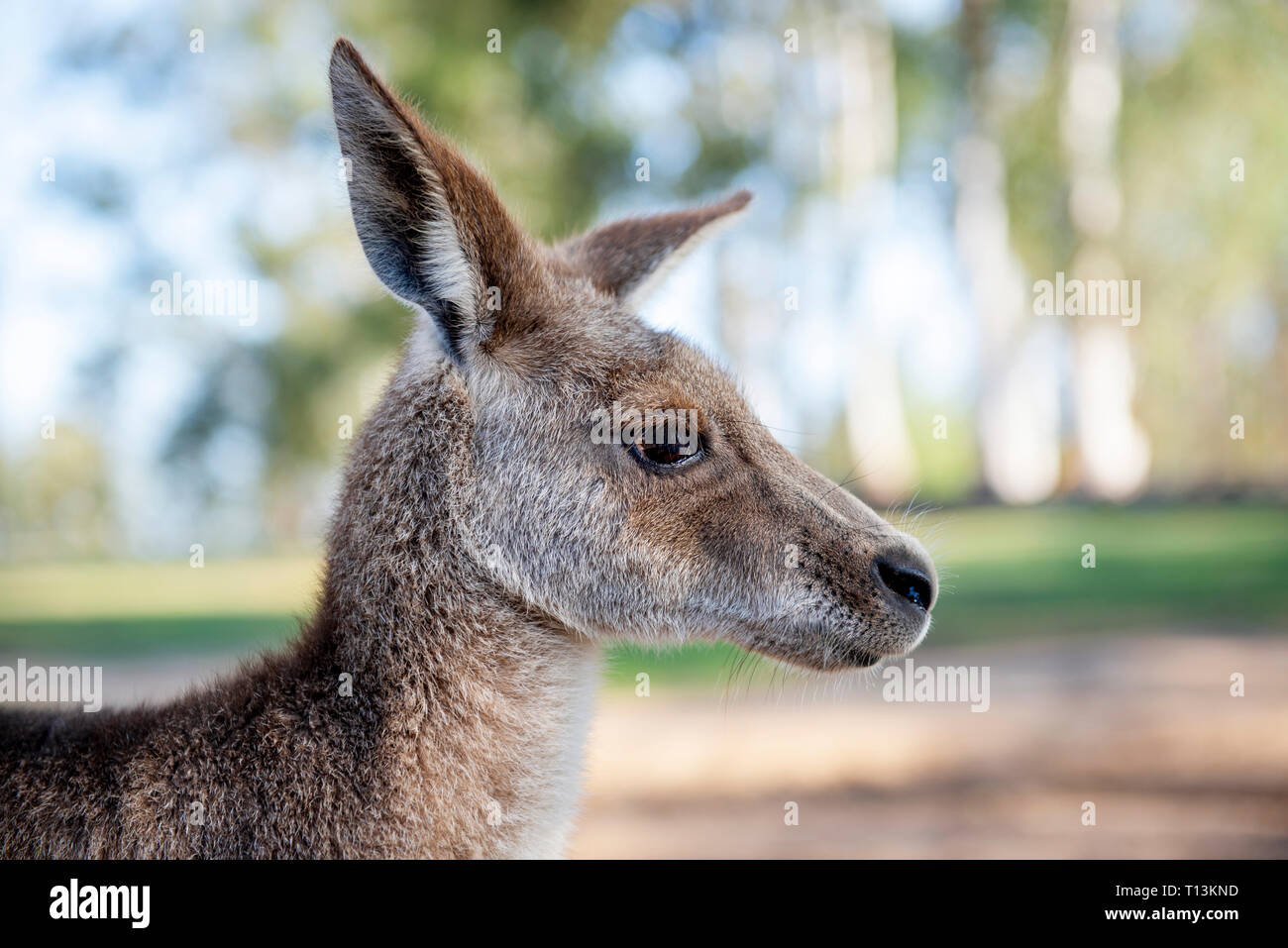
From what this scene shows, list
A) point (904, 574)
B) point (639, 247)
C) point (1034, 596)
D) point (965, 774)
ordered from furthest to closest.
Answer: point (1034, 596) → point (965, 774) → point (639, 247) → point (904, 574)

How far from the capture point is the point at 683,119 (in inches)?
744

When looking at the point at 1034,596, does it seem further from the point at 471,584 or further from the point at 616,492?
the point at 471,584

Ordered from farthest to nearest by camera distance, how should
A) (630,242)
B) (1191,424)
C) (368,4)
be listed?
(1191,424) → (368,4) → (630,242)

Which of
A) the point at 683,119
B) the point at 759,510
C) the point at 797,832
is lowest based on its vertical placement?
the point at 797,832

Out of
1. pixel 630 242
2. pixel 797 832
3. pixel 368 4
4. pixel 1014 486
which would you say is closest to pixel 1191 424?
pixel 1014 486

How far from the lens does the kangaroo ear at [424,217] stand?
9.70 feet

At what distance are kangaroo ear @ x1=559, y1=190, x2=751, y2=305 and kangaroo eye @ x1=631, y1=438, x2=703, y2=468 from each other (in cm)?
81

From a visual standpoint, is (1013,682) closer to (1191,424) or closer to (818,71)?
(818,71)

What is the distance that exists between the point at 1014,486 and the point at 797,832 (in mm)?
15176

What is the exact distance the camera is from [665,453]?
3.46m

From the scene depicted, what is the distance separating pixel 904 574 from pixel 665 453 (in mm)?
842

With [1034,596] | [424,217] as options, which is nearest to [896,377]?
[1034,596]

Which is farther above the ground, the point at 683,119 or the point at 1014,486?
the point at 683,119

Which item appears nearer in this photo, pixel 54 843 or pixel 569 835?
pixel 54 843
